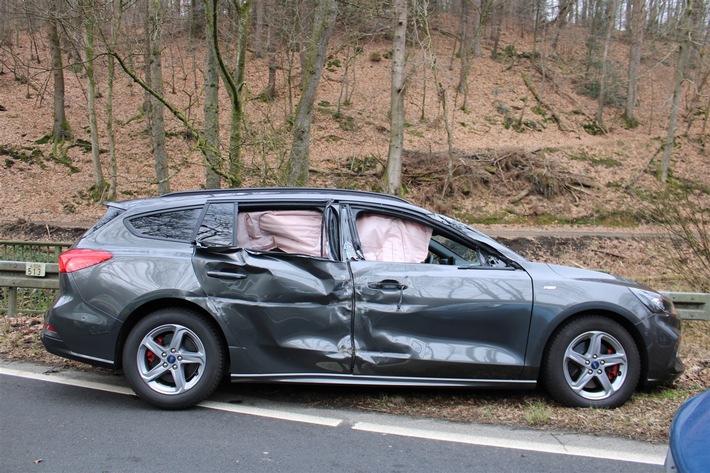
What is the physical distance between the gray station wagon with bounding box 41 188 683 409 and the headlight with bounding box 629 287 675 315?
0.6 inches

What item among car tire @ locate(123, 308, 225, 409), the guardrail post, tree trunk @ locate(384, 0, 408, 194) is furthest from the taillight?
tree trunk @ locate(384, 0, 408, 194)

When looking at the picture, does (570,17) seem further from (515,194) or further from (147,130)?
(147,130)

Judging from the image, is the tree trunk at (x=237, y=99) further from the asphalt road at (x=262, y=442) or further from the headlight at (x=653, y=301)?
the headlight at (x=653, y=301)

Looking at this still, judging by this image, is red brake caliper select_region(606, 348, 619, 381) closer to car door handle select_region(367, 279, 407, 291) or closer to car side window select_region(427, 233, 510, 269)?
car side window select_region(427, 233, 510, 269)

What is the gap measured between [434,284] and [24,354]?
14.2 feet

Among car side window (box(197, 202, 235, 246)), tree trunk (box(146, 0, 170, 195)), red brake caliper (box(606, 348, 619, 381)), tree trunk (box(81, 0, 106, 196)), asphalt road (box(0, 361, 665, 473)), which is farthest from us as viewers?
tree trunk (box(81, 0, 106, 196))

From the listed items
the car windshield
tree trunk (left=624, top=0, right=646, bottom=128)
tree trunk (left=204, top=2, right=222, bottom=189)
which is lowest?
the car windshield

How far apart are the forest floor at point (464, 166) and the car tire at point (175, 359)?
700 millimetres

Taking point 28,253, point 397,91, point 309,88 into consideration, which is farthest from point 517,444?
point 397,91

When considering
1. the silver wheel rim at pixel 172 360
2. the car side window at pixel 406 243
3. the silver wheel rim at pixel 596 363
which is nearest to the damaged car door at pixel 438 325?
the car side window at pixel 406 243

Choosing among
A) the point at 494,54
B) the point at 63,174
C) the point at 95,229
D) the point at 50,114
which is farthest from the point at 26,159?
the point at 494,54

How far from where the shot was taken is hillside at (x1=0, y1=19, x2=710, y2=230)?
2008 centimetres

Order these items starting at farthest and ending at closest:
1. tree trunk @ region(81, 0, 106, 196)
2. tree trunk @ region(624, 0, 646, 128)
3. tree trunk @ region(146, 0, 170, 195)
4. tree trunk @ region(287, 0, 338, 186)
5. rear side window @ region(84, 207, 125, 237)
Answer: tree trunk @ region(624, 0, 646, 128) < tree trunk @ region(81, 0, 106, 196) < tree trunk @ region(146, 0, 170, 195) < tree trunk @ region(287, 0, 338, 186) < rear side window @ region(84, 207, 125, 237)

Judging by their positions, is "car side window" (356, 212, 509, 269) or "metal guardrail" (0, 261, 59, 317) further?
"metal guardrail" (0, 261, 59, 317)
